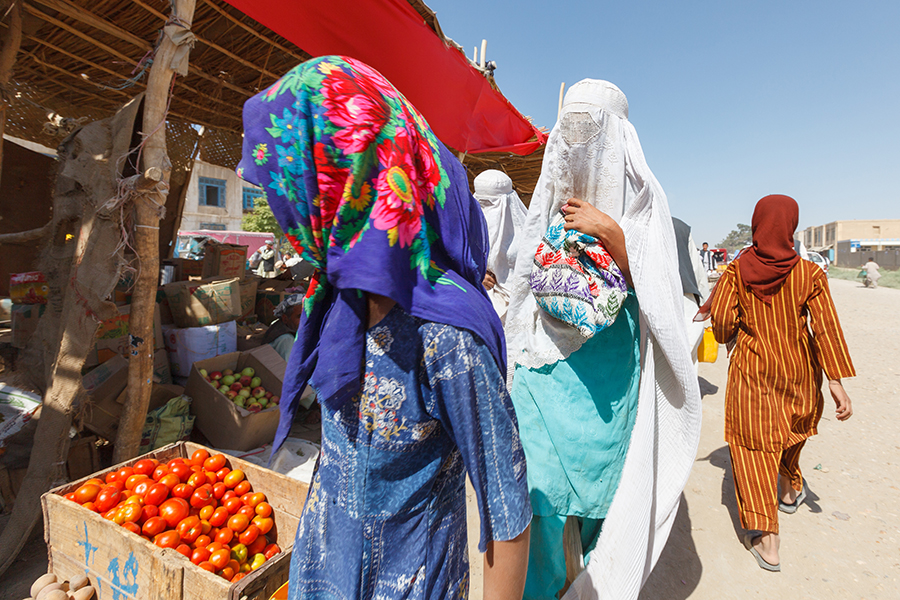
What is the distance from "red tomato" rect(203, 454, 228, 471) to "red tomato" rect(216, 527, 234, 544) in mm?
410

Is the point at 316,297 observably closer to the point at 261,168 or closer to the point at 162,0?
the point at 261,168

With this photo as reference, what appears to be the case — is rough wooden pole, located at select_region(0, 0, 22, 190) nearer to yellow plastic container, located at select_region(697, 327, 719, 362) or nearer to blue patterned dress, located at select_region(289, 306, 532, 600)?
blue patterned dress, located at select_region(289, 306, 532, 600)

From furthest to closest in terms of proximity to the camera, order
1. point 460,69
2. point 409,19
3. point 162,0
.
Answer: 1. point 460,69
2. point 409,19
3. point 162,0

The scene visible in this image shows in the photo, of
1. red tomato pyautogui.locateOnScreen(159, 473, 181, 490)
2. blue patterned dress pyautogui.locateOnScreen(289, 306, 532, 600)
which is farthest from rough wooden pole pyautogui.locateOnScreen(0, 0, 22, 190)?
blue patterned dress pyautogui.locateOnScreen(289, 306, 532, 600)

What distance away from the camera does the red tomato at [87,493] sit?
207cm

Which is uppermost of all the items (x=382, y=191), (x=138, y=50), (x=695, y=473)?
(x=138, y=50)

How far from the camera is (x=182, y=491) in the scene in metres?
2.21

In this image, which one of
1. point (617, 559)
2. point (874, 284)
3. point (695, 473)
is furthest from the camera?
point (874, 284)

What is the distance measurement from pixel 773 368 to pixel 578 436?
5.27 ft

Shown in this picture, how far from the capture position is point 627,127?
1.92 metres

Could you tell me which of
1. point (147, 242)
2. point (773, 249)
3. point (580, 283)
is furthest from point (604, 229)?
point (147, 242)

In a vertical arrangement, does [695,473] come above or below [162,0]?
below

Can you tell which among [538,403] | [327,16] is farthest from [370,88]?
[327,16]

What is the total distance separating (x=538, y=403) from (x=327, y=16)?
266 centimetres
